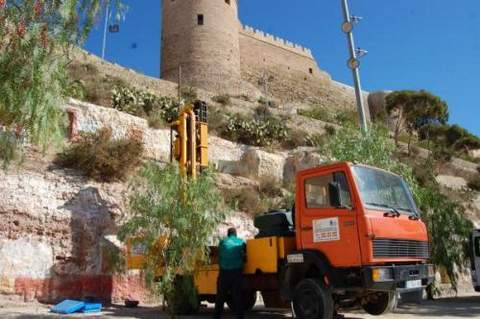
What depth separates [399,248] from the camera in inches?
285

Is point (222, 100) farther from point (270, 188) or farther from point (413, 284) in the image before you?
point (413, 284)

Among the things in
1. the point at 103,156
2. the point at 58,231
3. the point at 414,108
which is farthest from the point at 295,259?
the point at 414,108

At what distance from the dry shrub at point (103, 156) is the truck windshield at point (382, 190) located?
776 centimetres

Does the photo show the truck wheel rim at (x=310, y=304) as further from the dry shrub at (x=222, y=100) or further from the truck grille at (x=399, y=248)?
the dry shrub at (x=222, y=100)

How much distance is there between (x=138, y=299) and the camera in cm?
1122

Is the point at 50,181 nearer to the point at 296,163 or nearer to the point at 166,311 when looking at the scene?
the point at 166,311

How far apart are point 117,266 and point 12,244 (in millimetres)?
2684

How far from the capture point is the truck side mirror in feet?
23.4

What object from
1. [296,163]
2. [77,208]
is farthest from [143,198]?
[296,163]

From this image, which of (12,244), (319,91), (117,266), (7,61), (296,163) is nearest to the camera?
(7,61)

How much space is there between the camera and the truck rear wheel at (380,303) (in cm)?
775

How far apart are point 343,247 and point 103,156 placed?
26.3 feet

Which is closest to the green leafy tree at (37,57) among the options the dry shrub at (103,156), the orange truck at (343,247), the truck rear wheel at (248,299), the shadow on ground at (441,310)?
the orange truck at (343,247)

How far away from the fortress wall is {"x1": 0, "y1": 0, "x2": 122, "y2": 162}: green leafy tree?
40.2 metres
